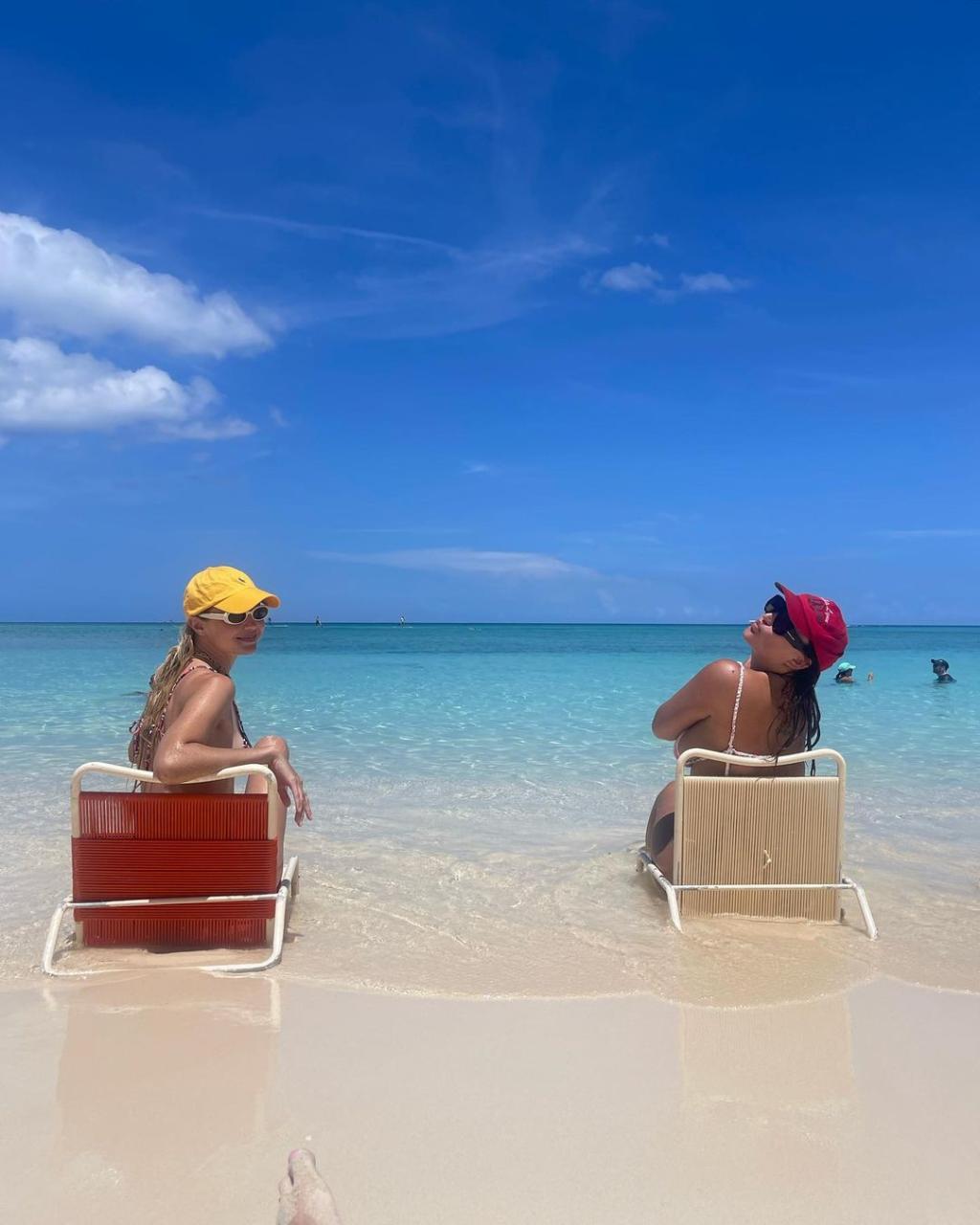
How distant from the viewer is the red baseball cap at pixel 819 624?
4.27m

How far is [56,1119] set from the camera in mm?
2537

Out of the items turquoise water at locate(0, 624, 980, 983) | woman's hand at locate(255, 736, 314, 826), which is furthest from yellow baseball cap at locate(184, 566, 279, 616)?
turquoise water at locate(0, 624, 980, 983)

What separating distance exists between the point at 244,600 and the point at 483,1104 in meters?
2.15

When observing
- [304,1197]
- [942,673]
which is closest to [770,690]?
[304,1197]

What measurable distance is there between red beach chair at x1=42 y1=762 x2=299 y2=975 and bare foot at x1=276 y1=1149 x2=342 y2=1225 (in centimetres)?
144

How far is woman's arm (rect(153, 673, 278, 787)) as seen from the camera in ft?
11.9

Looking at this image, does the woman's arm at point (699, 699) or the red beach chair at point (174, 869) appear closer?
the red beach chair at point (174, 869)

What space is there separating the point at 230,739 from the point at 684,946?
2131 millimetres

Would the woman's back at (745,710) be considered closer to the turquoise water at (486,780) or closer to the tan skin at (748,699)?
the tan skin at (748,699)

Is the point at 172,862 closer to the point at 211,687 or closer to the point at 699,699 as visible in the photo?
the point at 211,687

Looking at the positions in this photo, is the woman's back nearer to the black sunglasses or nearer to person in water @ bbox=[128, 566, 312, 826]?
the black sunglasses

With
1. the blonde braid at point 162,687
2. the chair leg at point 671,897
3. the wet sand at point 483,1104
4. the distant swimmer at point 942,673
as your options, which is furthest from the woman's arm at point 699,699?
the distant swimmer at point 942,673

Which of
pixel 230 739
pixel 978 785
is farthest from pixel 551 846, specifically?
pixel 978 785

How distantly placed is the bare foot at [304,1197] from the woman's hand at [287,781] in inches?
64.9
